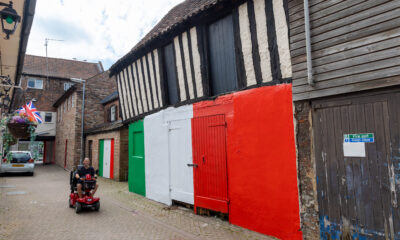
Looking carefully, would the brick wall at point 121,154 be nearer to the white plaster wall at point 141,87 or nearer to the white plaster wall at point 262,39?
the white plaster wall at point 141,87

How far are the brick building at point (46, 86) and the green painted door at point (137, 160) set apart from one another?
65.4ft

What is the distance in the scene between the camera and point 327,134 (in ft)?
13.6

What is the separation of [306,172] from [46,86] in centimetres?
2996

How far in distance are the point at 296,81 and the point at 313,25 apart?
0.93 meters

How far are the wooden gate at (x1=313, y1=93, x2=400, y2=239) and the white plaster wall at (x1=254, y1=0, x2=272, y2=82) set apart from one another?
123cm

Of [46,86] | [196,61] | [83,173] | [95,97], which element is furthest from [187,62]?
[46,86]

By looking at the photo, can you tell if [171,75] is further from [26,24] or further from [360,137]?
[360,137]

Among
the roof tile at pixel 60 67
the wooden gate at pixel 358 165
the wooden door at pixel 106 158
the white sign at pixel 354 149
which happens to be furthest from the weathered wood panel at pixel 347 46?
the roof tile at pixel 60 67

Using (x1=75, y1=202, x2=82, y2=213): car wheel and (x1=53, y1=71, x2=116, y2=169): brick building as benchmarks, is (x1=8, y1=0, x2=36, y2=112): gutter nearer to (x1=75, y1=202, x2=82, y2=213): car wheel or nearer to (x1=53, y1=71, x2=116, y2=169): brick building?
(x1=75, y1=202, x2=82, y2=213): car wheel

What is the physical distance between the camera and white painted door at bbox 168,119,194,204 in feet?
22.9

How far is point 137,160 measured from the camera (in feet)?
31.6

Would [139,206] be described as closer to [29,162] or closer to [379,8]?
[379,8]

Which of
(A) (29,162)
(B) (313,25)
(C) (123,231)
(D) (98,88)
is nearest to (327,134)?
(B) (313,25)

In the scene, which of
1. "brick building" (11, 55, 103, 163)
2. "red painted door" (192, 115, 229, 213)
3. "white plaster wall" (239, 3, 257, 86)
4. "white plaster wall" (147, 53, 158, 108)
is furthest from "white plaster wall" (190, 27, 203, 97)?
"brick building" (11, 55, 103, 163)
